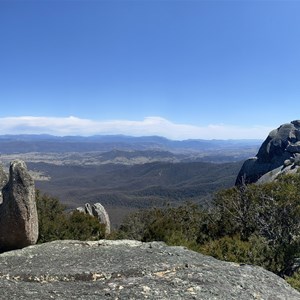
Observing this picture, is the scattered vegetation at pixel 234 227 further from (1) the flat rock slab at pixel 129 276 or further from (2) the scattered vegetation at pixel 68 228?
(1) the flat rock slab at pixel 129 276

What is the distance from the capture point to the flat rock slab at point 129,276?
1214 cm

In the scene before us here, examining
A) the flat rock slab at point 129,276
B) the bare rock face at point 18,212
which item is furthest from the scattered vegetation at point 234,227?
the bare rock face at point 18,212

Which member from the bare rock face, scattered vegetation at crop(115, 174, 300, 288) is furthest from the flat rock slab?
scattered vegetation at crop(115, 174, 300, 288)

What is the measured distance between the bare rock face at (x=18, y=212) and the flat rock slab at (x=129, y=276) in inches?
62.2

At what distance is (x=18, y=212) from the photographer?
18.5 meters

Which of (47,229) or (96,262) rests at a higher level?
(96,262)

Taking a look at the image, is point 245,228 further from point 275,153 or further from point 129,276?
point 275,153

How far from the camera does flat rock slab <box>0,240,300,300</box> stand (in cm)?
1214

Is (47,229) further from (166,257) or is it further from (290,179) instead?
(290,179)

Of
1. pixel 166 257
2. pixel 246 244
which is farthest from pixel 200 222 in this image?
pixel 166 257

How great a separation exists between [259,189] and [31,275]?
92.6 ft

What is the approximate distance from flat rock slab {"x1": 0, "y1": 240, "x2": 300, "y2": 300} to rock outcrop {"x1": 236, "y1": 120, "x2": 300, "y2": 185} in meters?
81.5

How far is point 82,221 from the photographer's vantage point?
35281mm

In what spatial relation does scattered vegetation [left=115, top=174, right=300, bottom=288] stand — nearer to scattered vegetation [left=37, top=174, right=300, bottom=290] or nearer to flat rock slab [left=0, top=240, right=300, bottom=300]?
scattered vegetation [left=37, top=174, right=300, bottom=290]
